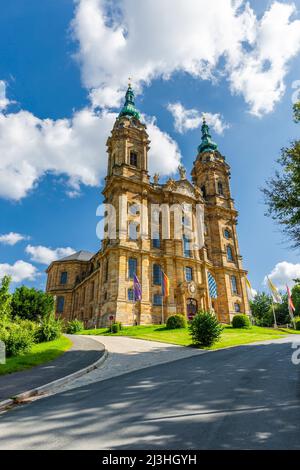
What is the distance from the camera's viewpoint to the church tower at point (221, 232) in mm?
46250

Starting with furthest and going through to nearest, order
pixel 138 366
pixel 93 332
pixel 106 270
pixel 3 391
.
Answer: pixel 106 270 < pixel 93 332 < pixel 138 366 < pixel 3 391

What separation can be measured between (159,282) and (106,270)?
750 cm

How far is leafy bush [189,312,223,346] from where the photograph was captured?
19797mm

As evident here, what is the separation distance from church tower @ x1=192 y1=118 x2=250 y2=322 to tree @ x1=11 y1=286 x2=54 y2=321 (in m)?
26.6

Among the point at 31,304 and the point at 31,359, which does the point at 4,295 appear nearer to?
the point at 31,359

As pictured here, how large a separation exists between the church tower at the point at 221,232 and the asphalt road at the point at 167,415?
123 ft

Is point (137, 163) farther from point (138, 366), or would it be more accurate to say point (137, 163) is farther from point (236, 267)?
point (138, 366)

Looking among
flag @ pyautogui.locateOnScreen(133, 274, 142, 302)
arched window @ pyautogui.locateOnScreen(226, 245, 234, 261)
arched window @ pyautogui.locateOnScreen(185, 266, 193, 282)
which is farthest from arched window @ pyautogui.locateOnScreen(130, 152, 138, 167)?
arched window @ pyautogui.locateOnScreen(226, 245, 234, 261)

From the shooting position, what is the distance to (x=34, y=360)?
13.7m

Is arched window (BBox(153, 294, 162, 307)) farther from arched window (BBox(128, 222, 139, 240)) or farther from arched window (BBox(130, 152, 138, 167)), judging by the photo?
arched window (BBox(130, 152, 138, 167))

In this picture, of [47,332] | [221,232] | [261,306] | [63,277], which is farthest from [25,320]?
[261,306]

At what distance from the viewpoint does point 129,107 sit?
52906mm
